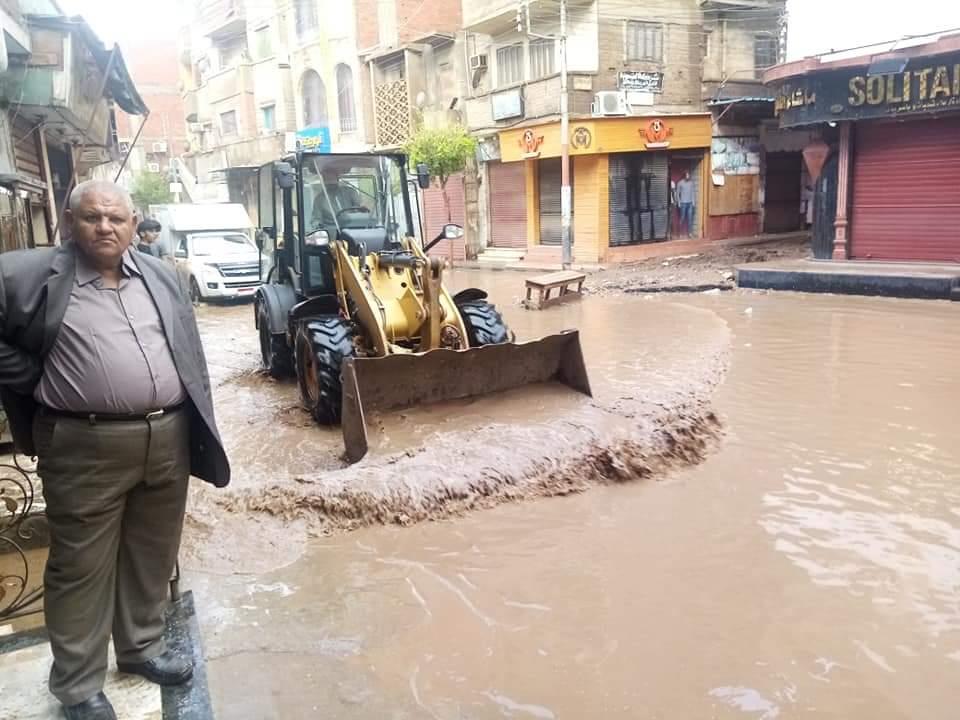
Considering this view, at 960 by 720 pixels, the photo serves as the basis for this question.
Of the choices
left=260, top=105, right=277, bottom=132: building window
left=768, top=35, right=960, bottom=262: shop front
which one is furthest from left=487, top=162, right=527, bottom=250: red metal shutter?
left=260, top=105, right=277, bottom=132: building window

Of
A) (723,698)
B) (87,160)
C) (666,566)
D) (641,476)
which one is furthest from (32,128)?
(723,698)

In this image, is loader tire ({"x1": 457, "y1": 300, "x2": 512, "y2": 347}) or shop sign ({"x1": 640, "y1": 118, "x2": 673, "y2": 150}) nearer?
loader tire ({"x1": 457, "y1": 300, "x2": 512, "y2": 347})

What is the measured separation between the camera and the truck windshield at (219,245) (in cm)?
1669

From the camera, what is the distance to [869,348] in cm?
922

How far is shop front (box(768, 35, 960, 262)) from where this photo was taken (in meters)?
13.7

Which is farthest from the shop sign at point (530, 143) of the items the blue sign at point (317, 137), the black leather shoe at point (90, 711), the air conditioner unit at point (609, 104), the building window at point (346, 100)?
the black leather shoe at point (90, 711)

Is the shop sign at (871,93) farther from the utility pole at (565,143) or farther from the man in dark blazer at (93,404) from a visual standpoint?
the man in dark blazer at (93,404)

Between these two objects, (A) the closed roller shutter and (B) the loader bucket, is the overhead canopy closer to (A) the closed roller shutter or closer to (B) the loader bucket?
(B) the loader bucket

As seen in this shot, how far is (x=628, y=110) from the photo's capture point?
1967 centimetres

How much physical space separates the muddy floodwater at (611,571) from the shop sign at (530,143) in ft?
47.5

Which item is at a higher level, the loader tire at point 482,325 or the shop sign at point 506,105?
the shop sign at point 506,105

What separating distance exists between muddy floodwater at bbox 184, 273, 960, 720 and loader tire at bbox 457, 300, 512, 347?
2.62ft

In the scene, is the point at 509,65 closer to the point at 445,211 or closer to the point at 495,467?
the point at 445,211

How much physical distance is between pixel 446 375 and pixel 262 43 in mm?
31753
